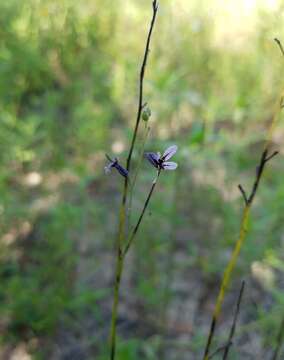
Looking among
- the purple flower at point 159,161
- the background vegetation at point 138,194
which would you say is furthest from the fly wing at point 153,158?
the background vegetation at point 138,194

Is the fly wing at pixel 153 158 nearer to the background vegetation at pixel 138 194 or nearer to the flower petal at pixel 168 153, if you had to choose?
the flower petal at pixel 168 153

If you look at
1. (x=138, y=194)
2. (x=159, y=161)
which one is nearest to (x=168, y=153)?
(x=159, y=161)

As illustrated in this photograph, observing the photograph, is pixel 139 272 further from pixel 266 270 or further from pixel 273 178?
pixel 273 178

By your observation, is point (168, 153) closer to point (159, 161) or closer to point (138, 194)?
point (159, 161)

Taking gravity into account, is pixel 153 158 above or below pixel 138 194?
below

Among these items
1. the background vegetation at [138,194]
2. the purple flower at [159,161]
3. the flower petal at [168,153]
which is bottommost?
the purple flower at [159,161]

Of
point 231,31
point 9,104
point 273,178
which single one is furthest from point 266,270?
point 231,31

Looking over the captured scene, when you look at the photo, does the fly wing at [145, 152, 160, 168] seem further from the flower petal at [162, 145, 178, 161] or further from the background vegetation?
the background vegetation

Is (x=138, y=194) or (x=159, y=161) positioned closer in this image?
(x=159, y=161)
